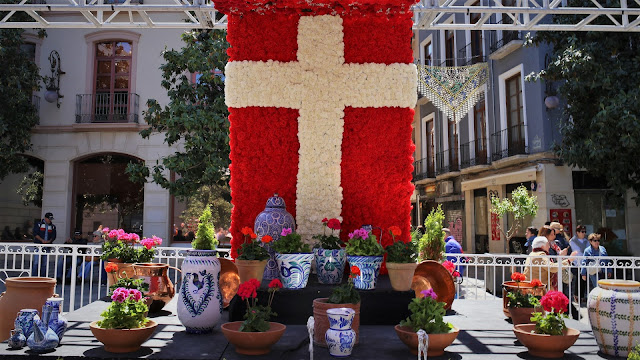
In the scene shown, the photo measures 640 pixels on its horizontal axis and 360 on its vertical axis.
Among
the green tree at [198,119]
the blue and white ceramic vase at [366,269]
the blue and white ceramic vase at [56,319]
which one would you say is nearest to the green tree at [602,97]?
the green tree at [198,119]

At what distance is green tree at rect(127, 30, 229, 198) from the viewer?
9.67m

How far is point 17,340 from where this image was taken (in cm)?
399

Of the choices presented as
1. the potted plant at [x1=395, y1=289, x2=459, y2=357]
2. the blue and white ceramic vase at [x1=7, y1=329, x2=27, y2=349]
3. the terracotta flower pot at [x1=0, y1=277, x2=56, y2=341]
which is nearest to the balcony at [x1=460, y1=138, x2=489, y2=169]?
the potted plant at [x1=395, y1=289, x2=459, y2=357]

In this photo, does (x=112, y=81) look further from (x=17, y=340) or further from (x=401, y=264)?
(x=401, y=264)

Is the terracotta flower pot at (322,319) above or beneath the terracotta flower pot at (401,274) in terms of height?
beneath

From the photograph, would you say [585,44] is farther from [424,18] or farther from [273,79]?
[273,79]

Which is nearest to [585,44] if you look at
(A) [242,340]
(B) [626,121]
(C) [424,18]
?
(B) [626,121]

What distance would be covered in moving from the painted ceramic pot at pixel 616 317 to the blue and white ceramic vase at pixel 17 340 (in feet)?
15.0

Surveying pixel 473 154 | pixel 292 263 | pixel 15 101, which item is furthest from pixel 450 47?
pixel 292 263

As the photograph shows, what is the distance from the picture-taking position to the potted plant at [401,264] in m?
4.92

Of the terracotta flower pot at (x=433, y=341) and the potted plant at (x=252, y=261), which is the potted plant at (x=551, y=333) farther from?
the potted plant at (x=252, y=261)

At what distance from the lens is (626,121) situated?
10.0 meters

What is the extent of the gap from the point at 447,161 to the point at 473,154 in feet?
7.53

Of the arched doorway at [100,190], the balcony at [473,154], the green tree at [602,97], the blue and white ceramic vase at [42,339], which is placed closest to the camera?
the blue and white ceramic vase at [42,339]
